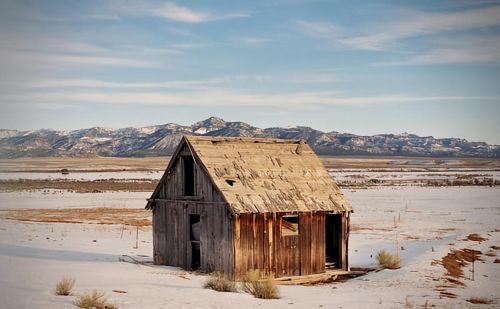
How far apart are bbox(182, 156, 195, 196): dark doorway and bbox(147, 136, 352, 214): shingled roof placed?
0.86 meters

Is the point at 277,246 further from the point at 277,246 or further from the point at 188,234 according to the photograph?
the point at 188,234

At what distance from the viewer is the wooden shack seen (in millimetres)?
21938

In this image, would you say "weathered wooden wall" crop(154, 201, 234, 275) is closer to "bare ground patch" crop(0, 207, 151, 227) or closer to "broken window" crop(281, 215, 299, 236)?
"broken window" crop(281, 215, 299, 236)

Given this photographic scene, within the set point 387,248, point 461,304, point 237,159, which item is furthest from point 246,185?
point 387,248

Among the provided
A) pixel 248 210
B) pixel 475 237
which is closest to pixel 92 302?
pixel 248 210

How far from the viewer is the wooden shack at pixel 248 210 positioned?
21938 millimetres

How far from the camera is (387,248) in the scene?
3030 cm

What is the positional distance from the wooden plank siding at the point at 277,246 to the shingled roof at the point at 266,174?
42 cm

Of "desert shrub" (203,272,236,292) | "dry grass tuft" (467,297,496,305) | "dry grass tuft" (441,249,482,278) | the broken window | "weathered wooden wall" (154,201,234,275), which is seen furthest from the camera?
"dry grass tuft" (441,249,482,278)

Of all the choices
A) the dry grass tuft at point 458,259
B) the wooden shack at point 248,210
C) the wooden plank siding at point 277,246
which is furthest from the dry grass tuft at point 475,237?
the wooden plank siding at point 277,246

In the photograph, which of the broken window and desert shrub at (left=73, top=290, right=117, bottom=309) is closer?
desert shrub at (left=73, top=290, right=117, bottom=309)

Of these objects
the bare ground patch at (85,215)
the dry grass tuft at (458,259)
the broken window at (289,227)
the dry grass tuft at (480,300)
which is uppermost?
the broken window at (289,227)

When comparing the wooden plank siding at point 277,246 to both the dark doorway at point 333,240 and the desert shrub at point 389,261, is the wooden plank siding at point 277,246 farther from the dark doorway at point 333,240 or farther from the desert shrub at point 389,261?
the desert shrub at point 389,261

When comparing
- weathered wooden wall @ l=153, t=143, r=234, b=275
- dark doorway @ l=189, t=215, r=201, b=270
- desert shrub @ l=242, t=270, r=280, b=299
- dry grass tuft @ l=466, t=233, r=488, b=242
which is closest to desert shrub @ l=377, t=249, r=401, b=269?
weathered wooden wall @ l=153, t=143, r=234, b=275
